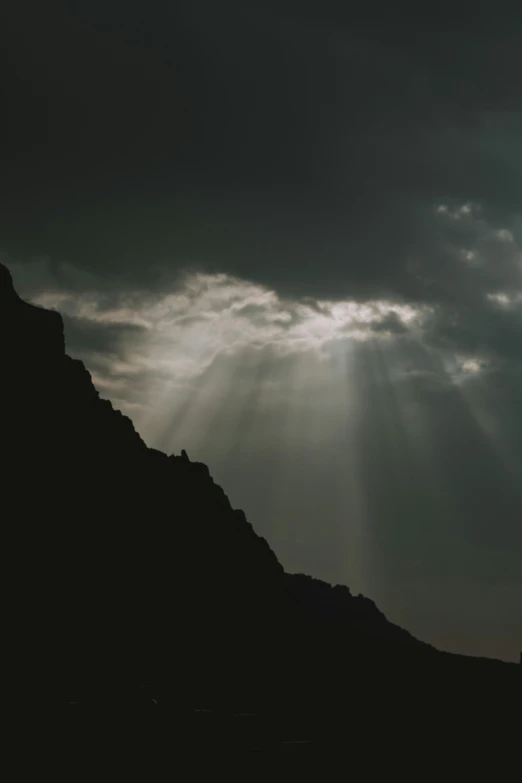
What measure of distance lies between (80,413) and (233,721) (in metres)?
115

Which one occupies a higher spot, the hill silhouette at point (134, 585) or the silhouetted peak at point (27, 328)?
the silhouetted peak at point (27, 328)

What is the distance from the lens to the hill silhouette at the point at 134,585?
83.7 meters

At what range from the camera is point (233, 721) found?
97.6 feet

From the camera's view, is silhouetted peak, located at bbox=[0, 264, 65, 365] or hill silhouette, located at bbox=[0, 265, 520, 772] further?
silhouetted peak, located at bbox=[0, 264, 65, 365]

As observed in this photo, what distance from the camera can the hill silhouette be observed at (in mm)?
83688

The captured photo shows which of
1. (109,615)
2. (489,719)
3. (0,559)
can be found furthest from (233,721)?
(109,615)

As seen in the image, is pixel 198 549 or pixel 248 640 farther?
pixel 198 549

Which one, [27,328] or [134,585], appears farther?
[134,585]

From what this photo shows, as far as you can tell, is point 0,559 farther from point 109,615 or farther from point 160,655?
point 160,655

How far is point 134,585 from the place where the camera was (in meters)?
135

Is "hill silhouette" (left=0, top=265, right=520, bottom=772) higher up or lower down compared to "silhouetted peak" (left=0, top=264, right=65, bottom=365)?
lower down

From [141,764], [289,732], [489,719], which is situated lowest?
[141,764]

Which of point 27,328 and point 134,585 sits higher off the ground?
point 27,328

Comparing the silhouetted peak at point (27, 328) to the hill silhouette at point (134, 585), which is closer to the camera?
the hill silhouette at point (134, 585)
